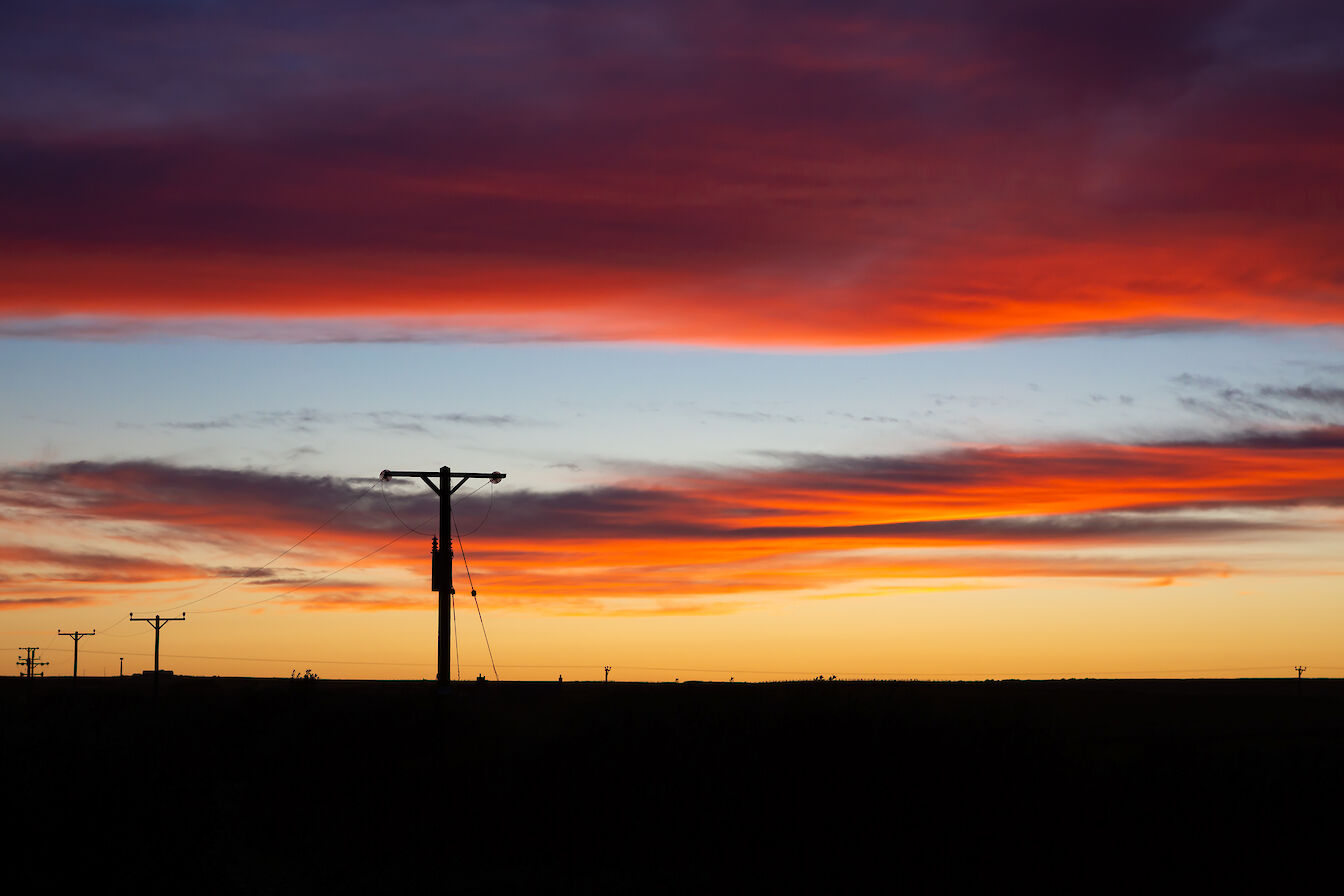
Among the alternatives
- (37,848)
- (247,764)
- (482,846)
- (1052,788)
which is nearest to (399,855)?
(482,846)

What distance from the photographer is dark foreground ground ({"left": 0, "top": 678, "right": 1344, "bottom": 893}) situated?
19.6 metres

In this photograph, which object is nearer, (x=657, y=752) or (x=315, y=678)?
(x=657, y=752)

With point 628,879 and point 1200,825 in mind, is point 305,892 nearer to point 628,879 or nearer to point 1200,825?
point 628,879

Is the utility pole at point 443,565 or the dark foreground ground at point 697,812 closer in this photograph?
the dark foreground ground at point 697,812

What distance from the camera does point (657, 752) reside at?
28.2m

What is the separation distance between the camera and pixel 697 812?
23594 mm

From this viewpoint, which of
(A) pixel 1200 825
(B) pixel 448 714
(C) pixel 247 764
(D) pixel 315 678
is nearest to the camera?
(A) pixel 1200 825

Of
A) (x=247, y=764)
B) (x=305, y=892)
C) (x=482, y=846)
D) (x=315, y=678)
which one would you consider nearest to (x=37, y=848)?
(x=305, y=892)

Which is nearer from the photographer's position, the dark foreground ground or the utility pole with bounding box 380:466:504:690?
the dark foreground ground

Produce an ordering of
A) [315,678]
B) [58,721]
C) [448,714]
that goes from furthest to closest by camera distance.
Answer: [315,678], [58,721], [448,714]

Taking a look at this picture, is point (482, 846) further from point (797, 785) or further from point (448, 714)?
point (448, 714)

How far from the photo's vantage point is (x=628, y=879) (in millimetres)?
19875

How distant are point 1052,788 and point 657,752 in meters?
8.02

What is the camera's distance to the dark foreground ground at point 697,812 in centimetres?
1956
